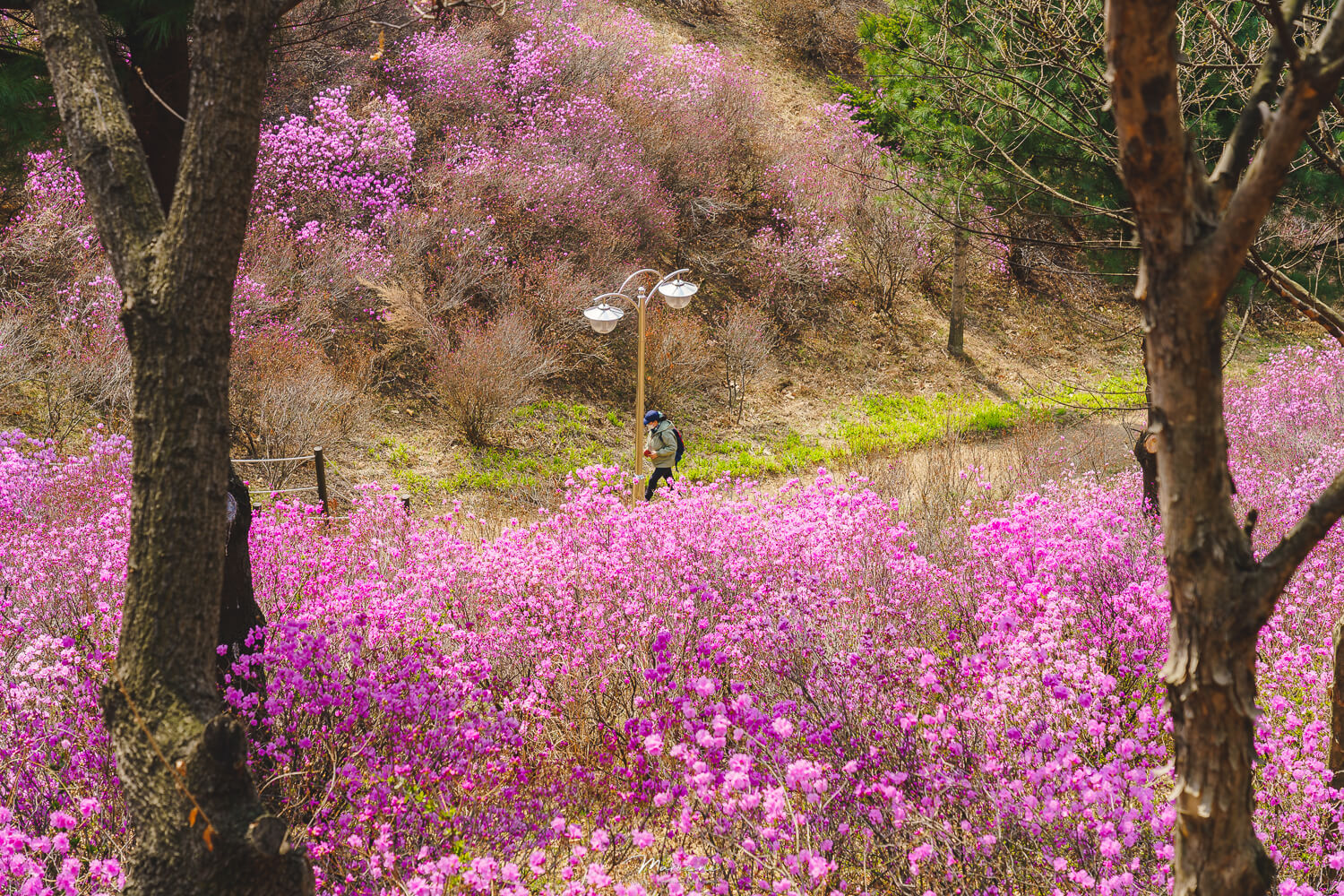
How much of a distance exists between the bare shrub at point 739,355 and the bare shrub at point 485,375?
12.0ft

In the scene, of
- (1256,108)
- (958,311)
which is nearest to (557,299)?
(958,311)

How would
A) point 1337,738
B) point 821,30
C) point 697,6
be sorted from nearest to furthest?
point 1337,738 → point 697,6 → point 821,30

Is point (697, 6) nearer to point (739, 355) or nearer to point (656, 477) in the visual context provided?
point (739, 355)

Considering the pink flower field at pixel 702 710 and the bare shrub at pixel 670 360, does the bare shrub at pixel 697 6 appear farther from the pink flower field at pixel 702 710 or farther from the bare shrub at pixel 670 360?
the pink flower field at pixel 702 710

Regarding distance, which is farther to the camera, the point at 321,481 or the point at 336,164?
the point at 336,164

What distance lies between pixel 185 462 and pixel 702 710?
2.26 meters

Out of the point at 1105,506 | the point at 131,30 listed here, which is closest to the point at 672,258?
the point at 1105,506

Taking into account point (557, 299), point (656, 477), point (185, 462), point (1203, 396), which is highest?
point (1203, 396)

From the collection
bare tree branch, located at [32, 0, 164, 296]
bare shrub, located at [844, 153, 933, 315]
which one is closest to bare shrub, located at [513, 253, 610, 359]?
bare shrub, located at [844, 153, 933, 315]

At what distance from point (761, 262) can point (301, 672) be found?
17.0 metres

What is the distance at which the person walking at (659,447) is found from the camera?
11.4 metres

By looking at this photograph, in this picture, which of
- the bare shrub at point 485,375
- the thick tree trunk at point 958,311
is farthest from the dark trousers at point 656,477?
the thick tree trunk at point 958,311

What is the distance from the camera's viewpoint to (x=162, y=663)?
271 centimetres

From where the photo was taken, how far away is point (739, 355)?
17000mm
